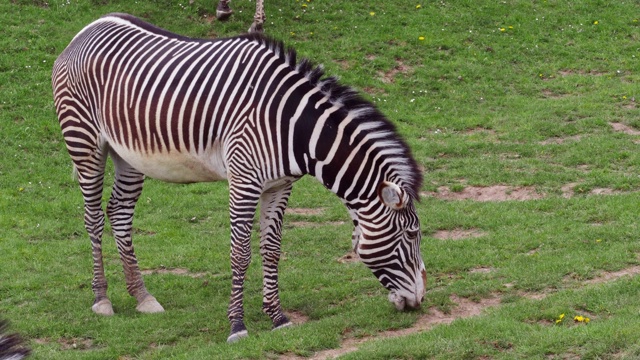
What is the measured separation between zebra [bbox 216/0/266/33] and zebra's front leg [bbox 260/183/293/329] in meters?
9.18

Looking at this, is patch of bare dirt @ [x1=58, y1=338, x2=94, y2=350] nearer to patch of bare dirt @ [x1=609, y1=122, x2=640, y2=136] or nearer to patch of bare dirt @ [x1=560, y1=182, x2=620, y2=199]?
patch of bare dirt @ [x1=560, y1=182, x2=620, y2=199]

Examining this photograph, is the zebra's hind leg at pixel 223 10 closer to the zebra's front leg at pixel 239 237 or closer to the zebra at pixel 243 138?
the zebra at pixel 243 138

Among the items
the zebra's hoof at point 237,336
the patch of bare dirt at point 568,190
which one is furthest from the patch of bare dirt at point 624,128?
the zebra's hoof at point 237,336

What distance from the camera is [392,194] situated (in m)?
8.83

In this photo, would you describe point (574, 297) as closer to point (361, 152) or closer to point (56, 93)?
point (361, 152)

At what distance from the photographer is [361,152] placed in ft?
29.7

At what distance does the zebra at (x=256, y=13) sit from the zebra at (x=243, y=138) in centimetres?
828

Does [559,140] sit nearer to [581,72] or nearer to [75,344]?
[581,72]

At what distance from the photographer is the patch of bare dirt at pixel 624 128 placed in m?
16.3

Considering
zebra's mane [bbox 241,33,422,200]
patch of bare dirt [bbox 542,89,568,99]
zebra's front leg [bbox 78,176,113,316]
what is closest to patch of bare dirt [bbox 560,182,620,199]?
patch of bare dirt [bbox 542,89,568,99]

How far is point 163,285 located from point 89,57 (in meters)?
2.77

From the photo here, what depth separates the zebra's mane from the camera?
9.04 metres

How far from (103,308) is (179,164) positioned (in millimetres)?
1909

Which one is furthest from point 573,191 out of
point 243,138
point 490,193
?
point 243,138
